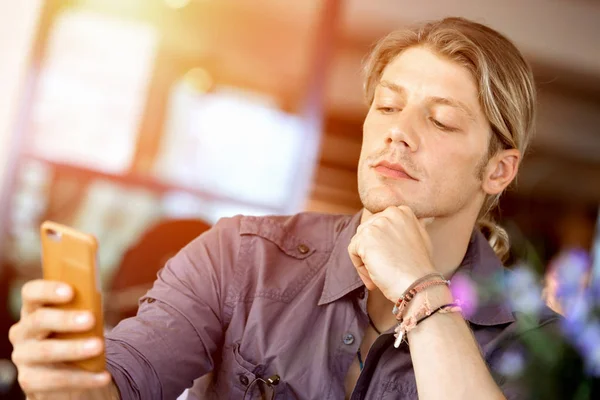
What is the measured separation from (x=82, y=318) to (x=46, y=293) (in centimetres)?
6

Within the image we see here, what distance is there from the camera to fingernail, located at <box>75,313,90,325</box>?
848 millimetres

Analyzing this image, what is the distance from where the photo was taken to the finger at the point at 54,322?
850 mm

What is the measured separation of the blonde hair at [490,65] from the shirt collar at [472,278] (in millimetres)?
213

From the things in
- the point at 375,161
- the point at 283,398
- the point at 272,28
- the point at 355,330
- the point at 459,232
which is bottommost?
the point at 283,398

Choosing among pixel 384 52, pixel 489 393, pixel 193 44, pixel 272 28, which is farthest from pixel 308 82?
pixel 489 393

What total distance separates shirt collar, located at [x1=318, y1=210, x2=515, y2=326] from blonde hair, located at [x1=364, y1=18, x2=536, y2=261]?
213 millimetres

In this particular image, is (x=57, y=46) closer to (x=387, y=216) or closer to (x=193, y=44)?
(x=193, y=44)

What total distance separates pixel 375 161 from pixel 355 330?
1.10 feet

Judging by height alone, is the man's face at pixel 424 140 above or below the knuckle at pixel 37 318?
above

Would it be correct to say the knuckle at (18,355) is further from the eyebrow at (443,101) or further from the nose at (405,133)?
the eyebrow at (443,101)

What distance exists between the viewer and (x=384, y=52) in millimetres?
1719

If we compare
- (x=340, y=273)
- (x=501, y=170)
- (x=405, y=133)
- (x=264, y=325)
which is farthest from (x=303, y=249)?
(x=501, y=170)

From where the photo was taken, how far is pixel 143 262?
3.09m

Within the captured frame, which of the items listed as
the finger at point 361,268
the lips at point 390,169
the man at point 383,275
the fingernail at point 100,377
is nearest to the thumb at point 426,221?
the man at point 383,275
